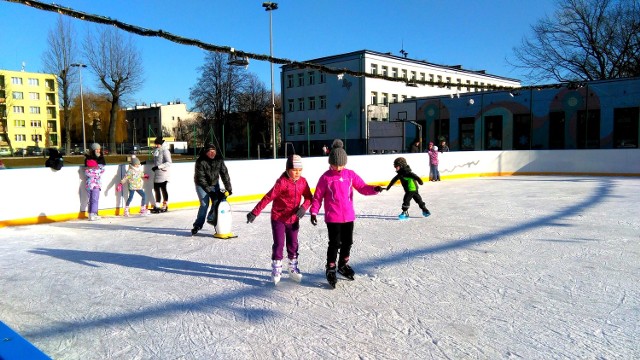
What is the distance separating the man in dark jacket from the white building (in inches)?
1133

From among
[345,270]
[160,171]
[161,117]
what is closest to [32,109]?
[161,117]

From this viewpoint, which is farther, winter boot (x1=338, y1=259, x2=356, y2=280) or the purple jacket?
winter boot (x1=338, y1=259, x2=356, y2=280)

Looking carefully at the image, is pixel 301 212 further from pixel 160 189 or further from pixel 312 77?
pixel 312 77

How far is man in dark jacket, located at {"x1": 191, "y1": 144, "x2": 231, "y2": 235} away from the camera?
6.68 m

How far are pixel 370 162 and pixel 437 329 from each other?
40.3 ft

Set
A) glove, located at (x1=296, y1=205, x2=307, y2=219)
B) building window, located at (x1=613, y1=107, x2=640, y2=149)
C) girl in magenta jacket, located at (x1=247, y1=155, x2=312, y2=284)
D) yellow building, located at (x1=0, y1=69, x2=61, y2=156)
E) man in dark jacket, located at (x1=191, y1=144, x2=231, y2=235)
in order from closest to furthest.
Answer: glove, located at (x1=296, y1=205, x2=307, y2=219)
girl in magenta jacket, located at (x1=247, y1=155, x2=312, y2=284)
man in dark jacket, located at (x1=191, y1=144, x2=231, y2=235)
building window, located at (x1=613, y1=107, x2=640, y2=149)
yellow building, located at (x1=0, y1=69, x2=61, y2=156)

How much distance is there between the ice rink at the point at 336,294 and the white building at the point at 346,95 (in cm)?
2945

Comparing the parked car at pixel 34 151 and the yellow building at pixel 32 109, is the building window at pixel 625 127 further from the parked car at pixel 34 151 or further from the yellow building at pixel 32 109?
the yellow building at pixel 32 109

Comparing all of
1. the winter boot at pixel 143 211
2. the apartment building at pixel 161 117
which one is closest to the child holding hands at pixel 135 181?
the winter boot at pixel 143 211

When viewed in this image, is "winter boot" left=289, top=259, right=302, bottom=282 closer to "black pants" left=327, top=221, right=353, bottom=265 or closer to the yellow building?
"black pants" left=327, top=221, right=353, bottom=265

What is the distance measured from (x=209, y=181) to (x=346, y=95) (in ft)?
109

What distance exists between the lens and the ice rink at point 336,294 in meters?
3.00

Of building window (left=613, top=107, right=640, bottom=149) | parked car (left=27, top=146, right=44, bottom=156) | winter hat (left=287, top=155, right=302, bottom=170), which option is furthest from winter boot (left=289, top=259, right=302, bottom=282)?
building window (left=613, top=107, right=640, bottom=149)


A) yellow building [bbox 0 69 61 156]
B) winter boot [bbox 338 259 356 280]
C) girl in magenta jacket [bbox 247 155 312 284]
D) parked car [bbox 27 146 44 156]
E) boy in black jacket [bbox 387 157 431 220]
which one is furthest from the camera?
yellow building [bbox 0 69 61 156]
